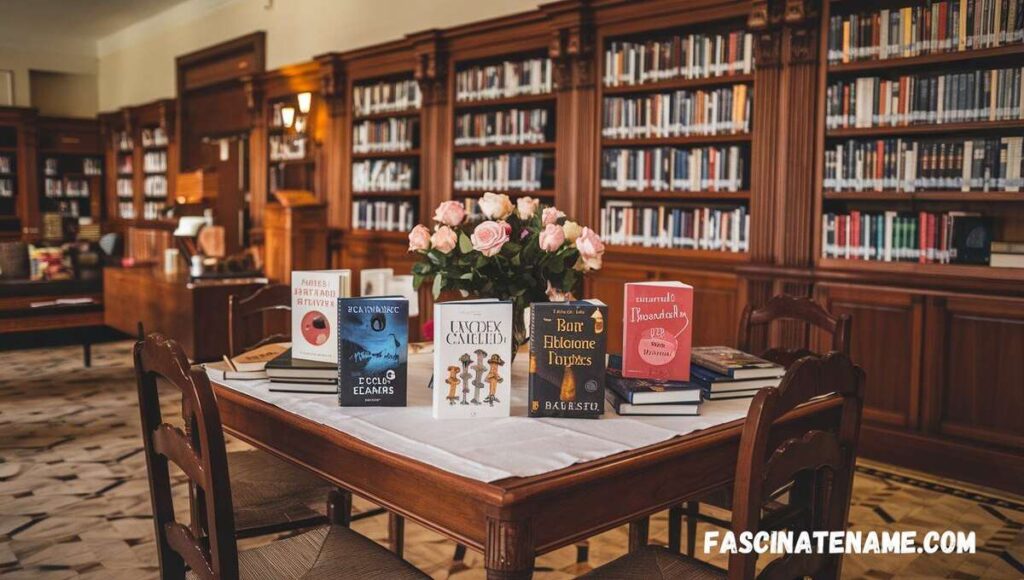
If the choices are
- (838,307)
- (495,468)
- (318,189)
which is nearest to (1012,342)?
(838,307)

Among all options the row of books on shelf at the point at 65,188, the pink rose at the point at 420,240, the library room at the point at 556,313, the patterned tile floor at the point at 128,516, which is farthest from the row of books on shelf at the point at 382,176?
the row of books on shelf at the point at 65,188

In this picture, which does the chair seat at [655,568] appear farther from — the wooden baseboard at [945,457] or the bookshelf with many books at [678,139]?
the bookshelf with many books at [678,139]

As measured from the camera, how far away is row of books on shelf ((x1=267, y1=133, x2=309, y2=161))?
7.97m

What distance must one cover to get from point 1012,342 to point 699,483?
2709 millimetres

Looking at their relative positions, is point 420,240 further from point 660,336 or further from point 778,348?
point 778,348

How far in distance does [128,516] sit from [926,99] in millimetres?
3995

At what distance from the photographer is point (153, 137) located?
1141 cm

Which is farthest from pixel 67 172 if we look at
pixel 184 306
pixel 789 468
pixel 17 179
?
pixel 789 468

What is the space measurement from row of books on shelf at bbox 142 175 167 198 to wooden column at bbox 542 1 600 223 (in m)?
7.35

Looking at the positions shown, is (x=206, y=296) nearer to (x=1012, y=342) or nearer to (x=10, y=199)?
(x=1012, y=342)

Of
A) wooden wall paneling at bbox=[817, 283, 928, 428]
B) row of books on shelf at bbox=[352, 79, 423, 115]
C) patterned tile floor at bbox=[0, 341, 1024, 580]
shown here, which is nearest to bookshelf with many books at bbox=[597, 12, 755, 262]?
wooden wall paneling at bbox=[817, 283, 928, 428]

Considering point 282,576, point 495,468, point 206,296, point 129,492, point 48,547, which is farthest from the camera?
point 206,296

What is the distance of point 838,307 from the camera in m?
4.30

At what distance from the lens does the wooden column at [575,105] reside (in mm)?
5344
